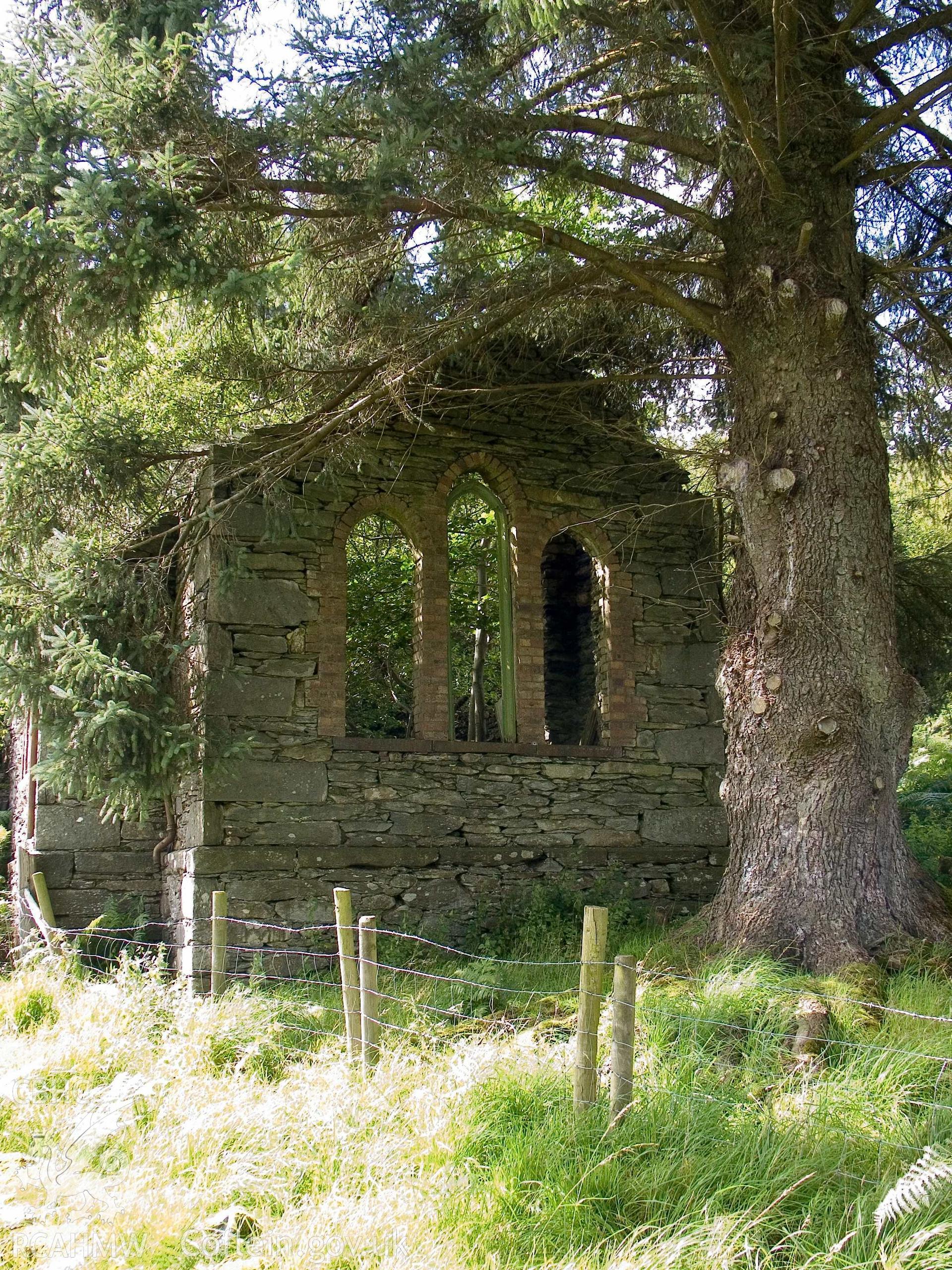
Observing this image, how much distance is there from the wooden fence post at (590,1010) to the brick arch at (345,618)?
183 inches

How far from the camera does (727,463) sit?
23.8 feet

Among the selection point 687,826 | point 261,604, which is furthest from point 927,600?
point 261,604

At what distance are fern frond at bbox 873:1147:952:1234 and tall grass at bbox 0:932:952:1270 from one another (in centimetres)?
4

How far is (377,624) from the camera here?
14.3m

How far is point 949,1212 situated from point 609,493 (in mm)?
7557

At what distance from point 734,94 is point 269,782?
219 inches

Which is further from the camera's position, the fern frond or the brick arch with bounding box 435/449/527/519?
the brick arch with bounding box 435/449/527/519

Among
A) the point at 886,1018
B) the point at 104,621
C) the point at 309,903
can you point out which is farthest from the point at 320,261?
the point at 886,1018

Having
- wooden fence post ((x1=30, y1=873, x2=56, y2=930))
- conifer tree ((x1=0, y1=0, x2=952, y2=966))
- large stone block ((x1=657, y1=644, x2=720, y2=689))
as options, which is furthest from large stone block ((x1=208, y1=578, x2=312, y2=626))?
large stone block ((x1=657, y1=644, x2=720, y2=689))

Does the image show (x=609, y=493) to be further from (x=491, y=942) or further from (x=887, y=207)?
(x=491, y=942)

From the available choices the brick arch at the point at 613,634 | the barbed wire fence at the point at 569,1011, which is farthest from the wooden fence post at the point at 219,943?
the brick arch at the point at 613,634

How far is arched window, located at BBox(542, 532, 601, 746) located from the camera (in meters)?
11.6

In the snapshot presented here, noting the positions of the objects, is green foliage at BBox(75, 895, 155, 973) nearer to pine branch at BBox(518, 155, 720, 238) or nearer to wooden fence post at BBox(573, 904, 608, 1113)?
wooden fence post at BBox(573, 904, 608, 1113)

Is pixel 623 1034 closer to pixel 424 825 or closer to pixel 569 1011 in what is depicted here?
pixel 569 1011
